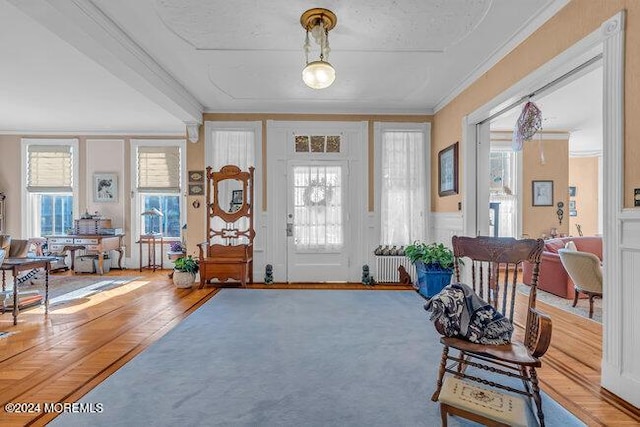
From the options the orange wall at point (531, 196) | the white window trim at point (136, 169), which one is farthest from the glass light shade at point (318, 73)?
the orange wall at point (531, 196)

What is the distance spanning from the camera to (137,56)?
3510 millimetres

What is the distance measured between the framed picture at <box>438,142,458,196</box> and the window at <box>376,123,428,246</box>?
37cm

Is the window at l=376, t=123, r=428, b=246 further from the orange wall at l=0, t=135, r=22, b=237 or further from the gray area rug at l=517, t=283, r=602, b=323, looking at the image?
the orange wall at l=0, t=135, r=22, b=237

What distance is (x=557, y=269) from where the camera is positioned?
4.67 meters

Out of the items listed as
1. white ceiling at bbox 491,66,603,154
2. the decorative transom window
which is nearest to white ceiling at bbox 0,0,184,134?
the decorative transom window

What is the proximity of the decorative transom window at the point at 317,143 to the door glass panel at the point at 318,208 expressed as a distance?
0.92 feet

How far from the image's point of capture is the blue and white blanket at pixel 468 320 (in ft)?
6.32

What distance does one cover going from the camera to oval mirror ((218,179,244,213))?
549cm

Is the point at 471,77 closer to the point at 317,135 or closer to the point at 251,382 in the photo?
the point at 317,135

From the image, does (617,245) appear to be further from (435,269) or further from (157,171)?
(157,171)

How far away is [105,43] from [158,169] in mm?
4353

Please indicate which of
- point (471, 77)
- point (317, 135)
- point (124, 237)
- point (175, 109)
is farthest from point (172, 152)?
point (471, 77)

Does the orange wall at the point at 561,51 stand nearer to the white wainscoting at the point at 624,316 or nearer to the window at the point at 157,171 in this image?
the white wainscoting at the point at 624,316

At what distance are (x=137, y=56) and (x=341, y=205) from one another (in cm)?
340
